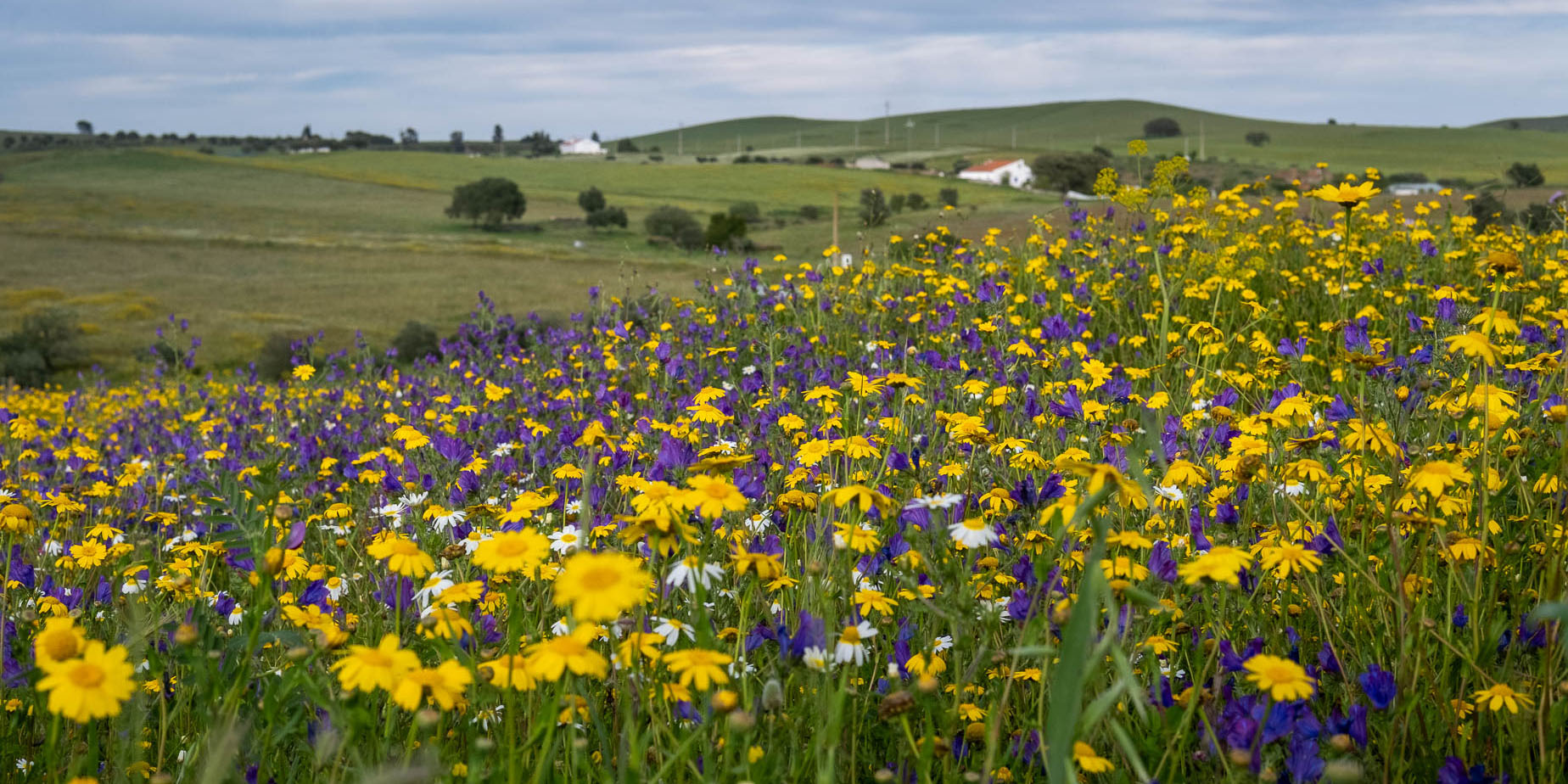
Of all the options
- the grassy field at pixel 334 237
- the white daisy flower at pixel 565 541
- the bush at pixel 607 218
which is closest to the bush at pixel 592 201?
the grassy field at pixel 334 237

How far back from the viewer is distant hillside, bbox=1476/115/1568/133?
422 feet

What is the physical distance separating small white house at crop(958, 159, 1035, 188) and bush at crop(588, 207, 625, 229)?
3118 cm

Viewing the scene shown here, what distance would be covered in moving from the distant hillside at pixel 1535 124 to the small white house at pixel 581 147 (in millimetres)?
113827

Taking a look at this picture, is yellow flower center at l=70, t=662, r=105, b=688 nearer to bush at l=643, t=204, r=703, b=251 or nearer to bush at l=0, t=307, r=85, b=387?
bush at l=0, t=307, r=85, b=387

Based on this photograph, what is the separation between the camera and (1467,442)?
3.23 meters

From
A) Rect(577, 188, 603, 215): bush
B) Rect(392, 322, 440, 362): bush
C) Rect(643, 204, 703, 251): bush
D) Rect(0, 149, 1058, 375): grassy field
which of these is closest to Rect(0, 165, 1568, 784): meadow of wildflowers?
Rect(0, 149, 1058, 375): grassy field

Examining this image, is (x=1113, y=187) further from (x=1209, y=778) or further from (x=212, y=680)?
(x=212, y=680)

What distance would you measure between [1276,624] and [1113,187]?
4.52m

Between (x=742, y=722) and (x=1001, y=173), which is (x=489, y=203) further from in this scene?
(x=742, y=722)

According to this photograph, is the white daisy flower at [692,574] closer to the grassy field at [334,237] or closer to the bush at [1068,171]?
the grassy field at [334,237]

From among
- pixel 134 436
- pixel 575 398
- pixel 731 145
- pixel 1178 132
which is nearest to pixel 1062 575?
pixel 575 398

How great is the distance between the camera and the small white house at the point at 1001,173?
8488 cm

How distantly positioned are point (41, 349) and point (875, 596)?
1090 inches

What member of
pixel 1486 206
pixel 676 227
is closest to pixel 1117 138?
pixel 676 227
